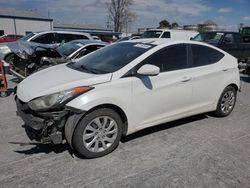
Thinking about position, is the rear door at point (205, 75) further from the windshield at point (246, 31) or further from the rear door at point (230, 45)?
the windshield at point (246, 31)

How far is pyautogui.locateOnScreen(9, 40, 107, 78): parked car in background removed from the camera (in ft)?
21.4

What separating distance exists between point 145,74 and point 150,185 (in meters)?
1.49

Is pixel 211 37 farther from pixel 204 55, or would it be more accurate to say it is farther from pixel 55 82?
pixel 55 82

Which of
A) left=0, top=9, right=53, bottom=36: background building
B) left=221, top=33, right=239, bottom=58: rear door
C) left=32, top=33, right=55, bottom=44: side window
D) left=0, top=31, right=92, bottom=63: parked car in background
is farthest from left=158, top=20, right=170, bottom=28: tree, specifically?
left=32, top=33, right=55, bottom=44: side window

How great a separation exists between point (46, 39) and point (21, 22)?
4023cm

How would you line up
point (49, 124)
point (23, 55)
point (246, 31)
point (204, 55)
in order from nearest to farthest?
point (49, 124), point (204, 55), point (23, 55), point (246, 31)

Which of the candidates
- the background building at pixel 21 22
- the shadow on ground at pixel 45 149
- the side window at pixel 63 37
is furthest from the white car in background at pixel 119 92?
the background building at pixel 21 22

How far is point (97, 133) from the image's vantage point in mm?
3424

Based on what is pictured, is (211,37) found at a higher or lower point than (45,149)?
higher

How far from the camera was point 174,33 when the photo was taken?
14680 mm

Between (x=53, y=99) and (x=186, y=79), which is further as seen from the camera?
(x=186, y=79)

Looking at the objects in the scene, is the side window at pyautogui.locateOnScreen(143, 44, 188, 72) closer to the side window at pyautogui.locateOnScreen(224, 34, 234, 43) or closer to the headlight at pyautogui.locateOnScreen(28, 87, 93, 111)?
the headlight at pyautogui.locateOnScreen(28, 87, 93, 111)

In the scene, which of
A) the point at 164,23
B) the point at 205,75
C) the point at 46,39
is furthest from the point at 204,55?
the point at 164,23

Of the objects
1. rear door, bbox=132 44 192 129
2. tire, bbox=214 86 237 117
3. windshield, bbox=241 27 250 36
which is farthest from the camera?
windshield, bbox=241 27 250 36
